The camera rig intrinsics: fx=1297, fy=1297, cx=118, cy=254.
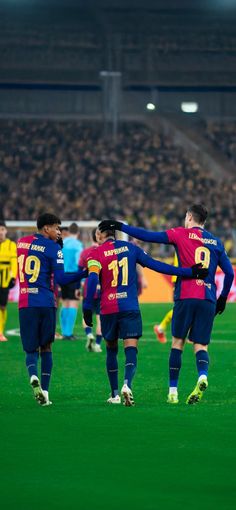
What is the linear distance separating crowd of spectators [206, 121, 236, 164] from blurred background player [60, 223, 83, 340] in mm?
31471

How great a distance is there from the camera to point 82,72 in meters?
51.1

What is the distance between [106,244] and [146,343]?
9.45 metres

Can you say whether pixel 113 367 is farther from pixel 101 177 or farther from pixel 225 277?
pixel 101 177

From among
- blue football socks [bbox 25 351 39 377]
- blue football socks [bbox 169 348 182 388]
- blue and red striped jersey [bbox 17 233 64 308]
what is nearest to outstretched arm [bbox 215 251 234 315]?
blue football socks [bbox 169 348 182 388]

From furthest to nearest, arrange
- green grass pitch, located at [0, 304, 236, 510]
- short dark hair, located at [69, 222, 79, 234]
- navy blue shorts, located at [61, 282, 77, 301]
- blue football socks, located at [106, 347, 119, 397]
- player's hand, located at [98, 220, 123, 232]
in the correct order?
1. short dark hair, located at [69, 222, 79, 234]
2. navy blue shorts, located at [61, 282, 77, 301]
3. blue football socks, located at [106, 347, 119, 397]
4. player's hand, located at [98, 220, 123, 232]
5. green grass pitch, located at [0, 304, 236, 510]

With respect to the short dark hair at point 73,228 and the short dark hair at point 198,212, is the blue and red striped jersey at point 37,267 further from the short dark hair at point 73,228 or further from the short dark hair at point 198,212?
the short dark hair at point 73,228

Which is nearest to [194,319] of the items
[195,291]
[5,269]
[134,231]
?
[195,291]

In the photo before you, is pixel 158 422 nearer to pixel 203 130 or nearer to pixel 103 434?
pixel 103 434

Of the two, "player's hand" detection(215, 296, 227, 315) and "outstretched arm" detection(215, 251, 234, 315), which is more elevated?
"outstretched arm" detection(215, 251, 234, 315)

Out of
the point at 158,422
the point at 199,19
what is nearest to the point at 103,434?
the point at 158,422

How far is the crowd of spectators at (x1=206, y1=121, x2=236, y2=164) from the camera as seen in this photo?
53906mm

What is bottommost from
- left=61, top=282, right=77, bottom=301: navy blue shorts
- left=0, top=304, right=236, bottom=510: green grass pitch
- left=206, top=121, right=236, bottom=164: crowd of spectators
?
left=0, top=304, right=236, bottom=510: green grass pitch

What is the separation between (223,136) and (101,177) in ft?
26.1

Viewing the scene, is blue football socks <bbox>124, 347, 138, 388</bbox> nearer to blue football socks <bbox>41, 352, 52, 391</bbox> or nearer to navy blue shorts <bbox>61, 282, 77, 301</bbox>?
blue football socks <bbox>41, 352, 52, 391</bbox>
